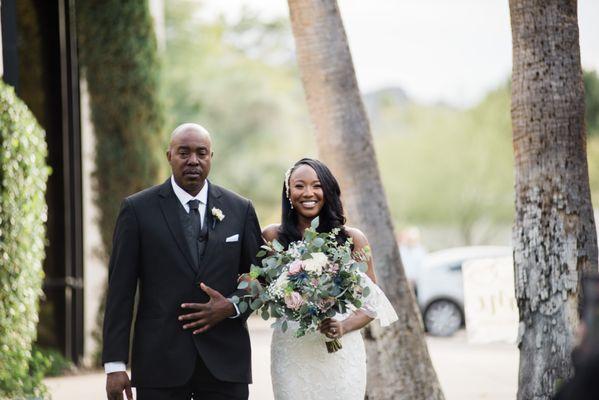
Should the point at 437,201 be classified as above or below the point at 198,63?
below

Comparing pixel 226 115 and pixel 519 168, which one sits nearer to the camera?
pixel 519 168

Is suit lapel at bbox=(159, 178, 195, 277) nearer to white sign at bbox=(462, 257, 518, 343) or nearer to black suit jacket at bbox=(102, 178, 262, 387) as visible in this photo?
black suit jacket at bbox=(102, 178, 262, 387)

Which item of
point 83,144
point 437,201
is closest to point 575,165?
point 83,144

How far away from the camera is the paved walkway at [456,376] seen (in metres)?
12.0

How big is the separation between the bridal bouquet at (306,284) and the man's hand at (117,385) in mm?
673

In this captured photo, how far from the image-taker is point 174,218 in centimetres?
574

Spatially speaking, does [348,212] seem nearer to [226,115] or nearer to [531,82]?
[531,82]

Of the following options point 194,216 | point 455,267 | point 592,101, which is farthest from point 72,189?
point 592,101

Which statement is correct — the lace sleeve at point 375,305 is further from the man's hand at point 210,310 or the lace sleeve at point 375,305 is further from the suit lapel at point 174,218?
the suit lapel at point 174,218

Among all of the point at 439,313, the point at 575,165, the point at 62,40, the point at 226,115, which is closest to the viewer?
the point at 575,165

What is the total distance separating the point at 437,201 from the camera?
50.9 m

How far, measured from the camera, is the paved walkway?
473 inches

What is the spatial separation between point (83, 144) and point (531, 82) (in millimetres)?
8506

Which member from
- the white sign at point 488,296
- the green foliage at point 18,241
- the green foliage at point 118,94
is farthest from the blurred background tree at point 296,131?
the green foliage at point 18,241
